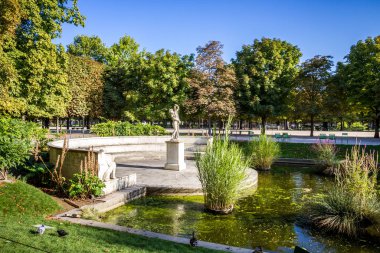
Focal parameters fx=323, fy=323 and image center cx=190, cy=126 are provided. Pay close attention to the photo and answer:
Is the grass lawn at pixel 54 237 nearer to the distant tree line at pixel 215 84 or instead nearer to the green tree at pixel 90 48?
the distant tree line at pixel 215 84

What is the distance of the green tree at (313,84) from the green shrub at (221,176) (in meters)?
25.3

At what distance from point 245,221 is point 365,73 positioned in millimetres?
27859

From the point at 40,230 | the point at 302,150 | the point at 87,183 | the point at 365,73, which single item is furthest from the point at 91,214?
the point at 365,73

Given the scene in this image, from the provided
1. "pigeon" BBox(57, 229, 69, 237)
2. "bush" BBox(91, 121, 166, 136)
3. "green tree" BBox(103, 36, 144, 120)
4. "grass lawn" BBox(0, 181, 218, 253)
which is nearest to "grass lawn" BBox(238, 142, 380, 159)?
"bush" BBox(91, 121, 166, 136)

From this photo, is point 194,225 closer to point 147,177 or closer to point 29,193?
point 29,193

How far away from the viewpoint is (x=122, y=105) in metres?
36.8

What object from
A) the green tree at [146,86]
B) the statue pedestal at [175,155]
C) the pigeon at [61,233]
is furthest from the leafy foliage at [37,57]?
the pigeon at [61,233]

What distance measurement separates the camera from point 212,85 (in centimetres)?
3222

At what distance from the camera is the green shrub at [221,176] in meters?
8.70

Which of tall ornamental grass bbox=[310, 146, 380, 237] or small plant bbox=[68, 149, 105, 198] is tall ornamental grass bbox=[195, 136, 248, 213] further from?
small plant bbox=[68, 149, 105, 198]

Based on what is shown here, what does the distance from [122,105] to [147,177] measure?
989 inches

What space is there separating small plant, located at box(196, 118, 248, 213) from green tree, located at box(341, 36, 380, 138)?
2531 cm

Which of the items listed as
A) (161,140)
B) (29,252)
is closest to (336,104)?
(161,140)

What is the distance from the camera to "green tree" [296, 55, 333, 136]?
3196 centimetres
